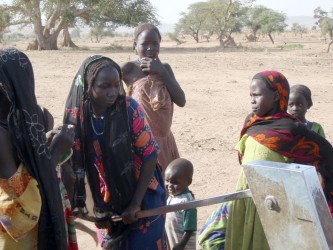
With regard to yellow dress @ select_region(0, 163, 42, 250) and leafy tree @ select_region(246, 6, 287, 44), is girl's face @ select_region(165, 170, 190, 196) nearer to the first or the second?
yellow dress @ select_region(0, 163, 42, 250)

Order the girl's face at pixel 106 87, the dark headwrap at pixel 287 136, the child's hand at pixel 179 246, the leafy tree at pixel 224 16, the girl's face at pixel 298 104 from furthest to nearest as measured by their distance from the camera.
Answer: the leafy tree at pixel 224 16, the girl's face at pixel 298 104, the child's hand at pixel 179 246, the dark headwrap at pixel 287 136, the girl's face at pixel 106 87

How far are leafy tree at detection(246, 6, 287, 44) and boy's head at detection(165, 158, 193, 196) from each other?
135 ft

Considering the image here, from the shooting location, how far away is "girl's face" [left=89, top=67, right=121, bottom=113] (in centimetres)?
239

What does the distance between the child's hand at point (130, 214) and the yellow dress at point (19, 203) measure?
21.9 inches

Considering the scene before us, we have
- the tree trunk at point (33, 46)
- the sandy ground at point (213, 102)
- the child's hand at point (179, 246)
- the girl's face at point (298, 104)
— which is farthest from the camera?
the tree trunk at point (33, 46)

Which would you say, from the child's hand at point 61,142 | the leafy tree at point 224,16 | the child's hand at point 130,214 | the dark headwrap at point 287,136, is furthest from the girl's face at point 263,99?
the leafy tree at point 224,16

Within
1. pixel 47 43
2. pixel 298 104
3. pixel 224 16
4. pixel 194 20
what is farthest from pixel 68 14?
pixel 298 104

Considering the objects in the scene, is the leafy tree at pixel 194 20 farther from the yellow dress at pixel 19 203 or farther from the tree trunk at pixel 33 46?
the yellow dress at pixel 19 203

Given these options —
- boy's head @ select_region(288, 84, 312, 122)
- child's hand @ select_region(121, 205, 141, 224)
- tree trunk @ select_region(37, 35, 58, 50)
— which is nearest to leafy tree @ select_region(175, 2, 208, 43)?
tree trunk @ select_region(37, 35, 58, 50)

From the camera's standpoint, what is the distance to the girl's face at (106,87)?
239 centimetres

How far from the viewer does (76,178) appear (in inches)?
97.3

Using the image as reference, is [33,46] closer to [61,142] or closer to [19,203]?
[61,142]

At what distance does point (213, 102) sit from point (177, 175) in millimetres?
7425

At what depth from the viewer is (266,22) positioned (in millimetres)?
45281
